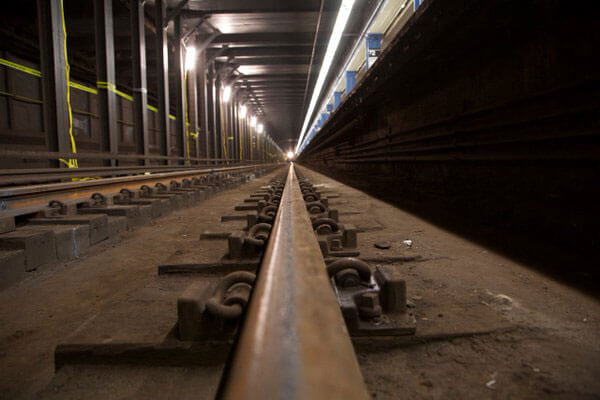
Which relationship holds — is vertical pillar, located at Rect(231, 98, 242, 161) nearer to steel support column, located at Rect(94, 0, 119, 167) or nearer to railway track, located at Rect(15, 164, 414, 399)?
steel support column, located at Rect(94, 0, 119, 167)

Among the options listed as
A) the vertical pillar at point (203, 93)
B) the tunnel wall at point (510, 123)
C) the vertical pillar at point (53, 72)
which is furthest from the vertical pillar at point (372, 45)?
the vertical pillar at point (53, 72)

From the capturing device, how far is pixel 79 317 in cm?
138

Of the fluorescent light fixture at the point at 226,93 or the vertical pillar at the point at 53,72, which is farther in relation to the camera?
the fluorescent light fixture at the point at 226,93

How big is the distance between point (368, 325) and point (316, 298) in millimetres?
283

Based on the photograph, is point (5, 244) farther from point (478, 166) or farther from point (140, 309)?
point (478, 166)

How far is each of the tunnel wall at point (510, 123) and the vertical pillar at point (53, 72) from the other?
450cm

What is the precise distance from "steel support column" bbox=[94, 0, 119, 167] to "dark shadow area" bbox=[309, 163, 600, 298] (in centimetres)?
572

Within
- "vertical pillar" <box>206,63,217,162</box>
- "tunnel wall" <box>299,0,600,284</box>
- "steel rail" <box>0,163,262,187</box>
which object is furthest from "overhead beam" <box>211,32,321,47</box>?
"tunnel wall" <box>299,0,600,284</box>

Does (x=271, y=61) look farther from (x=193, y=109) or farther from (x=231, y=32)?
(x=193, y=109)

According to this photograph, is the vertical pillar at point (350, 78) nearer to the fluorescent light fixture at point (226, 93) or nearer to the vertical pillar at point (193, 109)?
the fluorescent light fixture at point (226, 93)

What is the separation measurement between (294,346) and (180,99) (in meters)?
10.2

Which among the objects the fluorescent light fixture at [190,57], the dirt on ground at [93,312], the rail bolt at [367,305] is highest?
the fluorescent light fixture at [190,57]

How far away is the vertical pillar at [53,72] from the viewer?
15.0 feet

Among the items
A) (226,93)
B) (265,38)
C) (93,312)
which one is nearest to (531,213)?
(93,312)
